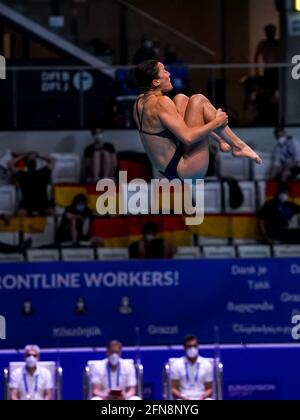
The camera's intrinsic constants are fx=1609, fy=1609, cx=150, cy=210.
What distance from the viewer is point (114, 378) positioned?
1573 cm

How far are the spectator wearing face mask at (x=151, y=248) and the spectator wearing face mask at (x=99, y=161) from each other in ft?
2.75

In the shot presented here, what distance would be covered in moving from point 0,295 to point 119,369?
6.65 feet

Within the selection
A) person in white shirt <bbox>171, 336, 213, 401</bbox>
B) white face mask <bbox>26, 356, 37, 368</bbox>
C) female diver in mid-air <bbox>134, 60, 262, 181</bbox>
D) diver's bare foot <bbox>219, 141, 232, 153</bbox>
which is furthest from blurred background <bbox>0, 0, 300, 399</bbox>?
diver's bare foot <bbox>219, 141, 232, 153</bbox>

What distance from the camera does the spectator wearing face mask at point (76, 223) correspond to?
17.6 m

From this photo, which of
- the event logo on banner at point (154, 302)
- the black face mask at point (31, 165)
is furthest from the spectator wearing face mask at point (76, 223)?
the black face mask at point (31, 165)

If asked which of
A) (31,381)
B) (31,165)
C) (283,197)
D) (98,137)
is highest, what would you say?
(98,137)

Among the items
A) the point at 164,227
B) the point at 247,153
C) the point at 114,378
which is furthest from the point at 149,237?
the point at 247,153

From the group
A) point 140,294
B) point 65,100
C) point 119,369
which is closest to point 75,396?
point 119,369

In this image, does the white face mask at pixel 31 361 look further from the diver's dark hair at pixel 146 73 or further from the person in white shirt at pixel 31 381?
the diver's dark hair at pixel 146 73

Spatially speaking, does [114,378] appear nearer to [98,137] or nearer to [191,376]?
[191,376]

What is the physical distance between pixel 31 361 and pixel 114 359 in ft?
2.67

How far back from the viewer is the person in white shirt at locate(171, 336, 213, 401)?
51.9ft

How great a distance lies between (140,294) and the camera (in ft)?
56.2

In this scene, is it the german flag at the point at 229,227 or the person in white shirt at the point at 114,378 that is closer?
the person in white shirt at the point at 114,378
